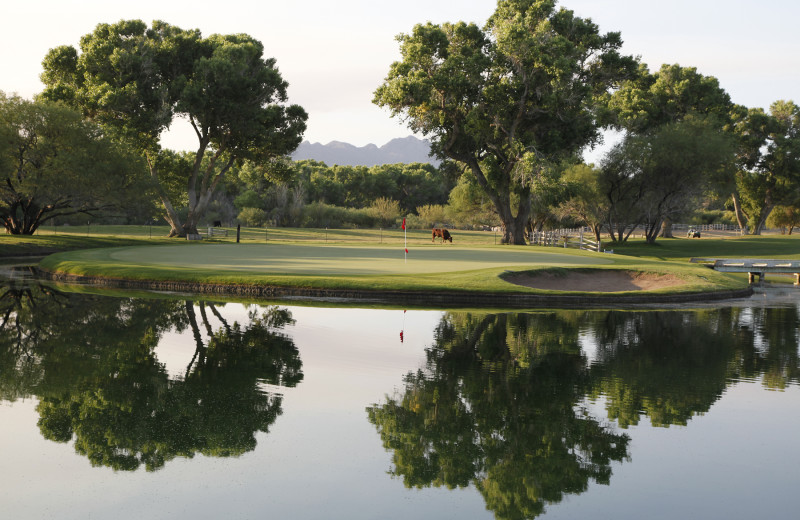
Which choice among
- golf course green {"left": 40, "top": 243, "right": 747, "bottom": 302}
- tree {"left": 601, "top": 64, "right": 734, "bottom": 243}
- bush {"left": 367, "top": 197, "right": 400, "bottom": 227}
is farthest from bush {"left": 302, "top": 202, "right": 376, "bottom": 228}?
golf course green {"left": 40, "top": 243, "right": 747, "bottom": 302}

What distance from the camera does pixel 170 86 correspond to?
5741cm

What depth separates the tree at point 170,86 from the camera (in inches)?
2172

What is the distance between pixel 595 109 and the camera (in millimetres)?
58188

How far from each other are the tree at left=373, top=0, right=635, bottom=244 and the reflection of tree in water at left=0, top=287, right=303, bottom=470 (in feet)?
122

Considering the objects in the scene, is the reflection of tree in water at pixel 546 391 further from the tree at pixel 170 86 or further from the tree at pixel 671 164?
the tree at pixel 671 164

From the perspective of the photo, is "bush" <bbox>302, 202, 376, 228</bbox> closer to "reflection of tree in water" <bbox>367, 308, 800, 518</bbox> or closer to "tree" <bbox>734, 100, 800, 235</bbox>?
"tree" <bbox>734, 100, 800, 235</bbox>

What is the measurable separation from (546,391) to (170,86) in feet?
176

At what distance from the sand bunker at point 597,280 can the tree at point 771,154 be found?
66.2 m

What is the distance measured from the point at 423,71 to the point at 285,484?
1948 inches

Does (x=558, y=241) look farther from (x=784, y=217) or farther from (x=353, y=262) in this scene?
(x=784, y=217)

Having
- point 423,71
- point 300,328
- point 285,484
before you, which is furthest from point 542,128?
point 285,484

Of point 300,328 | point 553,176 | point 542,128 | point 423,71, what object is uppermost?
point 423,71

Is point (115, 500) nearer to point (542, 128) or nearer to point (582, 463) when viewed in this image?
point (582, 463)

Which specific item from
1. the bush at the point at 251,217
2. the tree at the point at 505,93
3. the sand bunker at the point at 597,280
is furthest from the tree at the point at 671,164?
the bush at the point at 251,217
